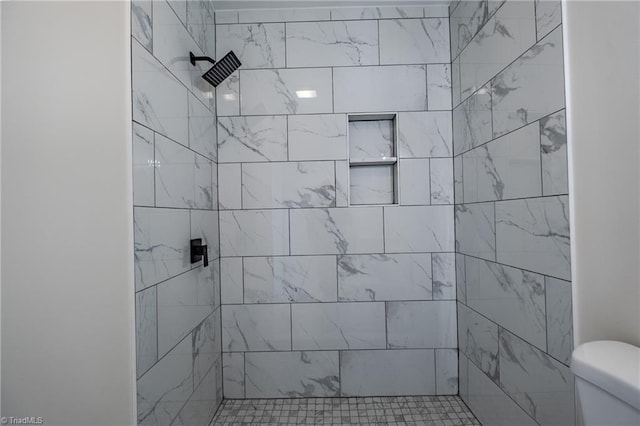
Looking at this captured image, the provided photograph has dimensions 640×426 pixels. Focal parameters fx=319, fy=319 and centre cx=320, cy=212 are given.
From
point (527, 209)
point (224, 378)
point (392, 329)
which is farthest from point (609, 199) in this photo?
point (224, 378)

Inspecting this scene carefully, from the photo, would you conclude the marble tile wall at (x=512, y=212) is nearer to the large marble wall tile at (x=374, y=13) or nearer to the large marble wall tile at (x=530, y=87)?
the large marble wall tile at (x=530, y=87)

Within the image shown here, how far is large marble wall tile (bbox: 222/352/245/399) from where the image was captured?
191cm

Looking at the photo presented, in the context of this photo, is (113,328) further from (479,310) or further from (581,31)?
(581,31)

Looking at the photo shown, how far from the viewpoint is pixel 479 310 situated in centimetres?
164

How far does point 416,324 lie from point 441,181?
87 centimetres

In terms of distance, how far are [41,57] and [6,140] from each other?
278 mm

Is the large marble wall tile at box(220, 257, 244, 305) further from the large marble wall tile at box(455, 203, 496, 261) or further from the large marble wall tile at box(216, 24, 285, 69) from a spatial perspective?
the large marble wall tile at box(455, 203, 496, 261)

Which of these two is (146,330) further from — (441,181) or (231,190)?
(441,181)

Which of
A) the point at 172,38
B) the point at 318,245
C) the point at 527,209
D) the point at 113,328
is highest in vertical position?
the point at 172,38

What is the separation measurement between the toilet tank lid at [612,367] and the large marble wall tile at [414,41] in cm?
167

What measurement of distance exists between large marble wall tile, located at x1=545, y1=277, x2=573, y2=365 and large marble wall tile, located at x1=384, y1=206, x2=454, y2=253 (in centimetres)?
78

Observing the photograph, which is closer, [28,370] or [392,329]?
[28,370]

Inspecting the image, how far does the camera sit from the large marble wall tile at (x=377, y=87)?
1.91 metres

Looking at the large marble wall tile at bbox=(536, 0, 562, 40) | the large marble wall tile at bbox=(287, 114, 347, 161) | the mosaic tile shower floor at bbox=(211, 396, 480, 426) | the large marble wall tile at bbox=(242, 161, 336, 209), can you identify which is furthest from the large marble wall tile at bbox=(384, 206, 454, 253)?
the large marble wall tile at bbox=(536, 0, 562, 40)
